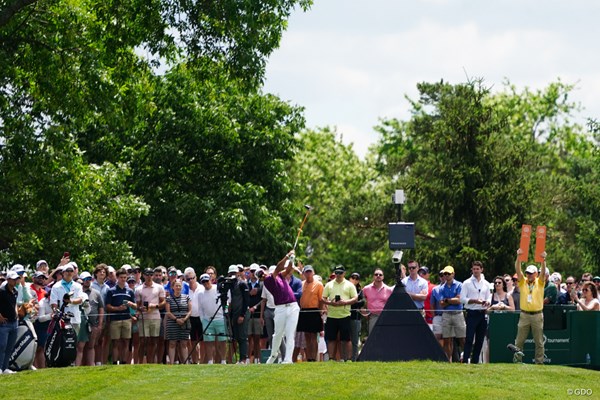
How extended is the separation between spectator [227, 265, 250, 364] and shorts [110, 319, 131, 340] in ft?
6.84

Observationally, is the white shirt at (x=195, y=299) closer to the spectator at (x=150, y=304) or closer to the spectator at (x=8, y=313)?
the spectator at (x=150, y=304)

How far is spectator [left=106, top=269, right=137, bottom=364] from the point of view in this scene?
24.2 meters

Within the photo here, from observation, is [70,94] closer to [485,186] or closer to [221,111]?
[221,111]

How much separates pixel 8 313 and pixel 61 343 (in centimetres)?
144

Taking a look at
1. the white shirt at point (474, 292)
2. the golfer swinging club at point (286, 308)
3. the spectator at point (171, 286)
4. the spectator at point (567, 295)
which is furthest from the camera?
the spectator at point (567, 295)

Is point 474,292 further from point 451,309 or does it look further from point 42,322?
point 42,322

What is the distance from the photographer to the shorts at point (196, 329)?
24656 mm

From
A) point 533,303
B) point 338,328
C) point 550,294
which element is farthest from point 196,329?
point 550,294

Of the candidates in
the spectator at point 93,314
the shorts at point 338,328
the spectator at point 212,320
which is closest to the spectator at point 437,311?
the shorts at point 338,328

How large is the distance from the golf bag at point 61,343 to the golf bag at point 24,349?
0.32 metres

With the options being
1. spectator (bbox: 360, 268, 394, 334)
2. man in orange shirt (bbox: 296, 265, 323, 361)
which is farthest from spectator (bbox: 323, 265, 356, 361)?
spectator (bbox: 360, 268, 394, 334)

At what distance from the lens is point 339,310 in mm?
23781

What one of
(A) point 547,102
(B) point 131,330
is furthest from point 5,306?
(A) point 547,102

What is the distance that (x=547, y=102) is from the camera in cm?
8500
